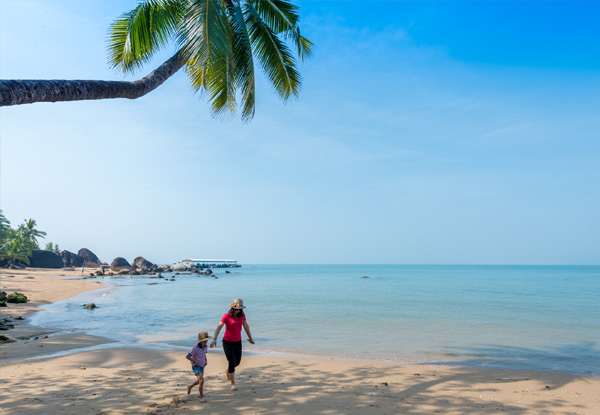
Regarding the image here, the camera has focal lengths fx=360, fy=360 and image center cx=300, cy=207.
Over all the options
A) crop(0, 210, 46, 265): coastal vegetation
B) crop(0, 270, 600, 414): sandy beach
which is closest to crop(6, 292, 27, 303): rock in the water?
crop(0, 270, 600, 414): sandy beach

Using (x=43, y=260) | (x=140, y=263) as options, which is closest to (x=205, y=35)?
(x=43, y=260)

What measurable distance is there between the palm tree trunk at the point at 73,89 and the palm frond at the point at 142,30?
47.9 inches

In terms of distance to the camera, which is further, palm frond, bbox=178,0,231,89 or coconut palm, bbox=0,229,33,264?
coconut palm, bbox=0,229,33,264

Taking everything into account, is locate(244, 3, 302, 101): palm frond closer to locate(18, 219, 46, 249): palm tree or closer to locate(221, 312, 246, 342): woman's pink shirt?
locate(221, 312, 246, 342): woman's pink shirt

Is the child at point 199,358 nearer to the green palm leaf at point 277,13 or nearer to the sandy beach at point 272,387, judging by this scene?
the sandy beach at point 272,387

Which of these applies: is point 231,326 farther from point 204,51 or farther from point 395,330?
point 395,330

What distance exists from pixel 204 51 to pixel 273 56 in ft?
13.4

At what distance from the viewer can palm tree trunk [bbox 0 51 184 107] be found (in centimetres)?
492

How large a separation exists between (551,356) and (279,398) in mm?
9887

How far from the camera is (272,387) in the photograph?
305 inches

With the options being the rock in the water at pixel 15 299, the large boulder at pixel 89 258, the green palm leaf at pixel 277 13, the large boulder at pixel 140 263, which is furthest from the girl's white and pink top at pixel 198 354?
the large boulder at pixel 89 258

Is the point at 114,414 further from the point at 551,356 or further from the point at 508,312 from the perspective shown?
the point at 508,312

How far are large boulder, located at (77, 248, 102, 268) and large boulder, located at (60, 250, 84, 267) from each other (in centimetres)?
421

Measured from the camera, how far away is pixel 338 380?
8.42 meters
